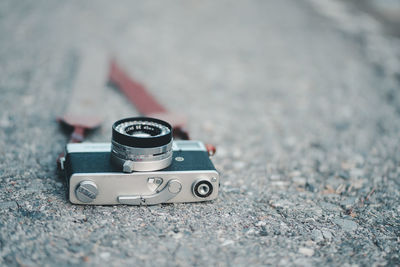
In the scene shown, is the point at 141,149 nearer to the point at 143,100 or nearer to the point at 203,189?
the point at 203,189

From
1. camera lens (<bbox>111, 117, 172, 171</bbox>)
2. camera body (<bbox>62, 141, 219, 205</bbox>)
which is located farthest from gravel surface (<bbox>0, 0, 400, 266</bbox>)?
camera lens (<bbox>111, 117, 172, 171</bbox>)

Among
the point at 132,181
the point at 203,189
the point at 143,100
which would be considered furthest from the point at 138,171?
the point at 143,100

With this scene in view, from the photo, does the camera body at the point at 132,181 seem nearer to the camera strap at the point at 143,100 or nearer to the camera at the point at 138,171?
the camera at the point at 138,171

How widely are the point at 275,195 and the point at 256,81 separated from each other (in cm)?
318

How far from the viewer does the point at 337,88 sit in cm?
581

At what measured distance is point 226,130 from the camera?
4473mm

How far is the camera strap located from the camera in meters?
3.97

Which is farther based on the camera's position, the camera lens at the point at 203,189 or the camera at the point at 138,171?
the camera lens at the point at 203,189

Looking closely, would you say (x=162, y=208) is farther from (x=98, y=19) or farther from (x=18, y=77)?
(x=98, y=19)

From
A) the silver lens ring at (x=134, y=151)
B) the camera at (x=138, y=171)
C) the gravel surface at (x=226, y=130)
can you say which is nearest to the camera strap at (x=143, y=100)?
the gravel surface at (x=226, y=130)

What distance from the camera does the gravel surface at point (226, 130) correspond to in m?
2.36

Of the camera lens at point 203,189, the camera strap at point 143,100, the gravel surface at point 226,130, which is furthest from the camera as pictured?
the camera strap at point 143,100

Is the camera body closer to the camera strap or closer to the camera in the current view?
the camera

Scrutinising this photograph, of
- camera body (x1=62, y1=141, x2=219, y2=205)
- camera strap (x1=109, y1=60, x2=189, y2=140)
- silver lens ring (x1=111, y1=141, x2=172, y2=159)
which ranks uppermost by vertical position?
silver lens ring (x1=111, y1=141, x2=172, y2=159)
